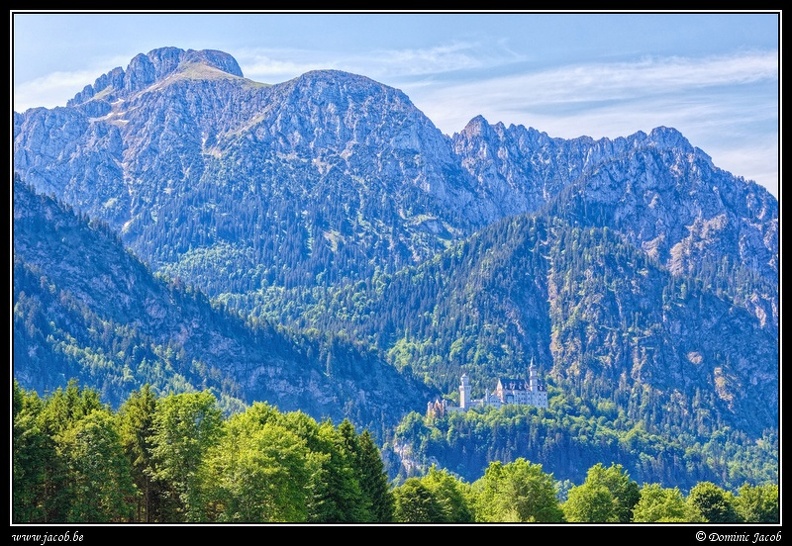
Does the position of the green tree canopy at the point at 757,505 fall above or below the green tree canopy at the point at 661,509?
above

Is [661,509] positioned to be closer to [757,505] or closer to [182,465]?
[757,505]

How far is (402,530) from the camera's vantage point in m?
107

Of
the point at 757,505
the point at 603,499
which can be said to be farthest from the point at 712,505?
the point at 757,505

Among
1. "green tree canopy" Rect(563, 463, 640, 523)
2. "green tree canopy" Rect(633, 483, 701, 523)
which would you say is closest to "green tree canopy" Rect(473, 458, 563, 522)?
"green tree canopy" Rect(563, 463, 640, 523)

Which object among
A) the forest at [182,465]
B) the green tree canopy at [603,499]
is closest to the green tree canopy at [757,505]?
the green tree canopy at [603,499]

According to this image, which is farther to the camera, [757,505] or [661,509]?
[757,505]

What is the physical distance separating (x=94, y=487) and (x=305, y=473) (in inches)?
687

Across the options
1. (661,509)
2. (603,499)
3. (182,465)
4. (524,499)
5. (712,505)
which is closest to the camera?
(182,465)

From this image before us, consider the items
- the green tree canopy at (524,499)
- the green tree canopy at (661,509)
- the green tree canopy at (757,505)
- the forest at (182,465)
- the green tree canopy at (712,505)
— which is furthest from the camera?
the green tree canopy at (757,505)

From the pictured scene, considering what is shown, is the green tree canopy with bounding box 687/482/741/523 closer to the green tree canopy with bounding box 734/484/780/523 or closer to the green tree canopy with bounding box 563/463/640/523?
the green tree canopy with bounding box 734/484/780/523

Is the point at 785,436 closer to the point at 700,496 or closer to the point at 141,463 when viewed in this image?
the point at 141,463

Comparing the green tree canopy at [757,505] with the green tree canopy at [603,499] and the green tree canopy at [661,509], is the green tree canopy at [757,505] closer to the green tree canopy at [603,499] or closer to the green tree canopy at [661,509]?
the green tree canopy at [661,509]

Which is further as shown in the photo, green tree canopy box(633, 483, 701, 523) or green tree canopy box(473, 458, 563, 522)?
green tree canopy box(473, 458, 563, 522)

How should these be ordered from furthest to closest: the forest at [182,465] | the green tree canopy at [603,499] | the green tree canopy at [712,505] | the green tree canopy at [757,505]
A: the green tree canopy at [757,505] → the green tree canopy at [712,505] → the green tree canopy at [603,499] → the forest at [182,465]
